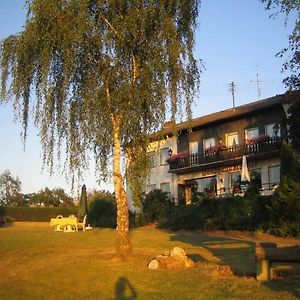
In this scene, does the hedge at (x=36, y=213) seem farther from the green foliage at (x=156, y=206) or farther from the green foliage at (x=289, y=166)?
the green foliage at (x=289, y=166)

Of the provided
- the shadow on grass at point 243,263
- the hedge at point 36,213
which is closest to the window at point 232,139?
the shadow on grass at point 243,263

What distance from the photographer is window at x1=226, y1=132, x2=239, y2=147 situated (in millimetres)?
37844

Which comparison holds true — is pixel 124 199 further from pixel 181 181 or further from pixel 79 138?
pixel 181 181

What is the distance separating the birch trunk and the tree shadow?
2883 millimetres

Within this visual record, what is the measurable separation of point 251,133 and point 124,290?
28725 millimetres

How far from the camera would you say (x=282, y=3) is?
1403 centimetres

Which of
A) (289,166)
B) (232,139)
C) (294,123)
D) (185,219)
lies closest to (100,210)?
(232,139)

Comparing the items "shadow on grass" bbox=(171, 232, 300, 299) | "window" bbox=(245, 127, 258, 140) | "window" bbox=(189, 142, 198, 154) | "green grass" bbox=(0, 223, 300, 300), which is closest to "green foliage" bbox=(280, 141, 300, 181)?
"shadow on grass" bbox=(171, 232, 300, 299)

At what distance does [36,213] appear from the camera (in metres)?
55.9

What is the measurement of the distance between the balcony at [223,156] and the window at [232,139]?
1049 mm

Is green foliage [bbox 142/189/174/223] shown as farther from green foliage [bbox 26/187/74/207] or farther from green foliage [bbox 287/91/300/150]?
green foliage [bbox 26/187/74/207]

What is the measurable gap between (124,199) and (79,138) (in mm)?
2156

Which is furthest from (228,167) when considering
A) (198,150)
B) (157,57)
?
(157,57)

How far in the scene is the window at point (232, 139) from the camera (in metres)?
37.8
